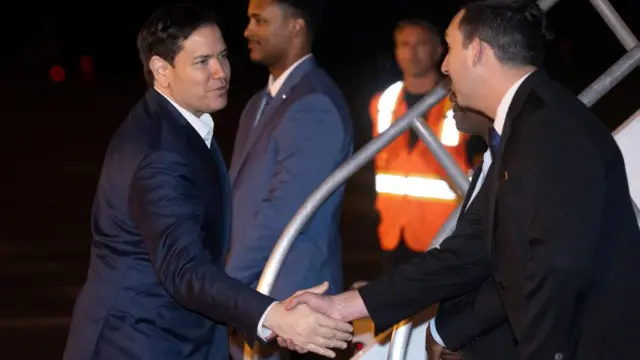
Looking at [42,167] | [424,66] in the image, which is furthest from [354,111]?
[424,66]

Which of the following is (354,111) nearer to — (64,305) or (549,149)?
(64,305)

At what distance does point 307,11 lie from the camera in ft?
16.0

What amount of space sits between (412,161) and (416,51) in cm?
58

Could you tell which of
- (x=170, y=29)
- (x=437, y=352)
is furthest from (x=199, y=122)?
(x=437, y=352)

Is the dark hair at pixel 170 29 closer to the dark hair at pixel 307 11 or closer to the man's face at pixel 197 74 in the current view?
the man's face at pixel 197 74

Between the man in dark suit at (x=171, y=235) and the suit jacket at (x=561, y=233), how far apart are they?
71 centimetres

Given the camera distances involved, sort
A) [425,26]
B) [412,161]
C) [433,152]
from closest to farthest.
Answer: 1. [433,152]
2. [412,161]
3. [425,26]

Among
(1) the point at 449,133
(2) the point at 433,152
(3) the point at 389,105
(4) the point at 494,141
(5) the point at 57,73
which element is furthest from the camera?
(5) the point at 57,73

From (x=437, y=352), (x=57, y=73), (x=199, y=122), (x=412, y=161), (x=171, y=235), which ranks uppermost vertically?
(x=199, y=122)

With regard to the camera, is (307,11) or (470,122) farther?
(307,11)

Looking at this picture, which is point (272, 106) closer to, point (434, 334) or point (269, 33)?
point (269, 33)

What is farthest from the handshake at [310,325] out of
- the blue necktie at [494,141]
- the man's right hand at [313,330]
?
the blue necktie at [494,141]

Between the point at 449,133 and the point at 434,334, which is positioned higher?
the point at 449,133

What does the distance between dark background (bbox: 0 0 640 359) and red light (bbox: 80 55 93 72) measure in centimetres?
10
